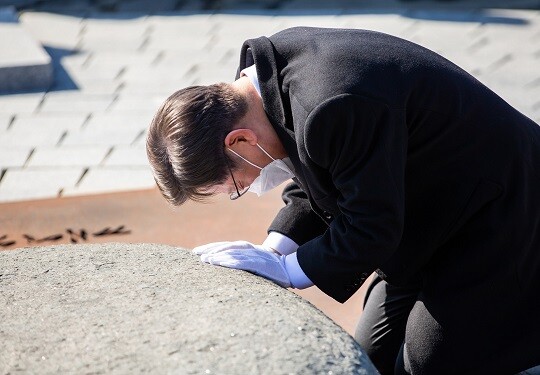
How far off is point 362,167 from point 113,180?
2958 mm

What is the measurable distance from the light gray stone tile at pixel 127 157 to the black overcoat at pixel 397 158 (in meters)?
2.68

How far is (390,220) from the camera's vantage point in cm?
231

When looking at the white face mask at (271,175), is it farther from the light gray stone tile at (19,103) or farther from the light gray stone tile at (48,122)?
the light gray stone tile at (19,103)

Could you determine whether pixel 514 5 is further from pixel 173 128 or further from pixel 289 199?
pixel 173 128

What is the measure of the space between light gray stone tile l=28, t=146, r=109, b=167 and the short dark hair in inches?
111

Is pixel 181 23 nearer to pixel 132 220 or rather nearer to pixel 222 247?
pixel 132 220

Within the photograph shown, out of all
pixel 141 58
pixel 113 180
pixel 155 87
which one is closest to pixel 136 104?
pixel 155 87

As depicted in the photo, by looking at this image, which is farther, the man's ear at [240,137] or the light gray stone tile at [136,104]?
the light gray stone tile at [136,104]

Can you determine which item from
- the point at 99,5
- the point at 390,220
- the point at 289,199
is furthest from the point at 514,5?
the point at 390,220

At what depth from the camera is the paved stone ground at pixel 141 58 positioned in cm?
525

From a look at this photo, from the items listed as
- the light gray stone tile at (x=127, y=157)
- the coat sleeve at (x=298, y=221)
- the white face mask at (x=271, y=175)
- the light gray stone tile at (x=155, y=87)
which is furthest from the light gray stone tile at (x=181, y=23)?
the white face mask at (x=271, y=175)

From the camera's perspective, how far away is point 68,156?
5.35 metres

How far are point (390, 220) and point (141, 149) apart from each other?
329 centimetres

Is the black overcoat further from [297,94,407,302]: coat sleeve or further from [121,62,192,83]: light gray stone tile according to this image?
[121,62,192,83]: light gray stone tile
